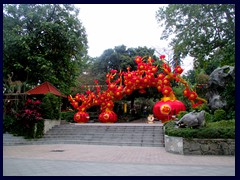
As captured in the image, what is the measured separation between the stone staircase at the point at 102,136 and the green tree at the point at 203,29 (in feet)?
16.0

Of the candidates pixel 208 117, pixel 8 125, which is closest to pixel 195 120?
pixel 208 117

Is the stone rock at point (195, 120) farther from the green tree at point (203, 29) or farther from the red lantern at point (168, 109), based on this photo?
the red lantern at point (168, 109)

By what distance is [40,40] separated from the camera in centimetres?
1633

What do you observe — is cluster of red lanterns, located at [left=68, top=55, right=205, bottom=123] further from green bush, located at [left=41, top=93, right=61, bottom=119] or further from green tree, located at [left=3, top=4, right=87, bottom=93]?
green bush, located at [left=41, top=93, right=61, bottom=119]

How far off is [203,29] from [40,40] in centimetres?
975

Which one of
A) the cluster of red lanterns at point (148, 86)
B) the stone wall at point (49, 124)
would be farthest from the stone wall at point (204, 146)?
the stone wall at point (49, 124)

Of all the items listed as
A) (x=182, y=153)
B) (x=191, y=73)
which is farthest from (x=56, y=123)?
(x=191, y=73)

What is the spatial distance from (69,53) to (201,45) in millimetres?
8759

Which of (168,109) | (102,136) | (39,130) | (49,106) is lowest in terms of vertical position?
(102,136)

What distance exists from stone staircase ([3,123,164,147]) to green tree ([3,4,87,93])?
4.21 m

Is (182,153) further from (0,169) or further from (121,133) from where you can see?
(0,169)

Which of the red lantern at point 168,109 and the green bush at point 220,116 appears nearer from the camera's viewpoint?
the green bush at point 220,116

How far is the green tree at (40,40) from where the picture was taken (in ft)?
51.7

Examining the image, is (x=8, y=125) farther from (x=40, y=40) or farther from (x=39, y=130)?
(x=40, y=40)
